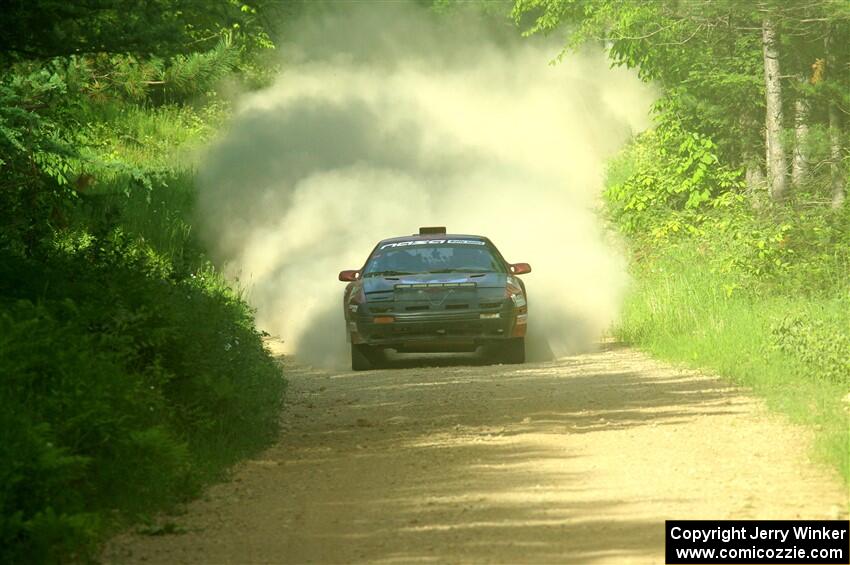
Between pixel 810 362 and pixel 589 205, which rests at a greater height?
pixel 589 205

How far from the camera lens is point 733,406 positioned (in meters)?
16.2

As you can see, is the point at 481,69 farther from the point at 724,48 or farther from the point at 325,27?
the point at 724,48

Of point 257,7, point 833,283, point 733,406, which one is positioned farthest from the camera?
point 833,283

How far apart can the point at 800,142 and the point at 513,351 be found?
8.69 m

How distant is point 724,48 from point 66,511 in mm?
24560

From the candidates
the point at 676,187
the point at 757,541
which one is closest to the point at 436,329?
the point at 676,187

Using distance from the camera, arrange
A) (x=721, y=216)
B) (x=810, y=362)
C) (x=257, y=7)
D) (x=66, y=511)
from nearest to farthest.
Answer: (x=66, y=511), (x=257, y=7), (x=810, y=362), (x=721, y=216)

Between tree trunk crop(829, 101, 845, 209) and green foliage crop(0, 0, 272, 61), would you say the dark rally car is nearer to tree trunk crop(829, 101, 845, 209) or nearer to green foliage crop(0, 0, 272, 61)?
tree trunk crop(829, 101, 845, 209)

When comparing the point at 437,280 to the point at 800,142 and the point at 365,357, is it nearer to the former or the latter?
the point at 365,357

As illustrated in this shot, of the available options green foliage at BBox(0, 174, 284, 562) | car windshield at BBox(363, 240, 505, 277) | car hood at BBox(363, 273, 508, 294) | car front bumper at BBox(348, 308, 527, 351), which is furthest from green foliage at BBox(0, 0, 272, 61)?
car windshield at BBox(363, 240, 505, 277)

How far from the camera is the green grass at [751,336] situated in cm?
1492

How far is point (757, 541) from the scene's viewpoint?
9180mm

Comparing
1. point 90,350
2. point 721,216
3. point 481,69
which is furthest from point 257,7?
point 481,69

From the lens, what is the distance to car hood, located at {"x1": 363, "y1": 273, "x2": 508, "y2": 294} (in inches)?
906
